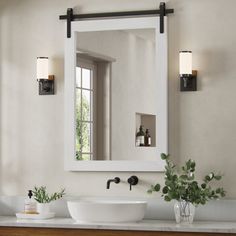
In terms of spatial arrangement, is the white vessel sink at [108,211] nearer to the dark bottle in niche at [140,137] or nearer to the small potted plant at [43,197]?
the small potted plant at [43,197]

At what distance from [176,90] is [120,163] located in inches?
Answer: 25.8

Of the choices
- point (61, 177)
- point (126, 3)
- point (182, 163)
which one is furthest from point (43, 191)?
point (126, 3)

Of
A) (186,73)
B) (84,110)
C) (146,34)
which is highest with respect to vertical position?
(146,34)

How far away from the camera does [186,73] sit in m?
5.29

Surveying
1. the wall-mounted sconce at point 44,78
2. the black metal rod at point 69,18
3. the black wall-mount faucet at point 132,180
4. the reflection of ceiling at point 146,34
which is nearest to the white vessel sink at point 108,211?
the black wall-mount faucet at point 132,180

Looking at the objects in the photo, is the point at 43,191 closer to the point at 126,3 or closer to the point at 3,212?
the point at 3,212

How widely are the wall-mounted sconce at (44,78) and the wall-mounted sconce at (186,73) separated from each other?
0.99 metres

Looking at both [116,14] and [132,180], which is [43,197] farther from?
[116,14]

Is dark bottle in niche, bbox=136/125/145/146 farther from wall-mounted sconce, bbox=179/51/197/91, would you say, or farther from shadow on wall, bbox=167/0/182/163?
wall-mounted sconce, bbox=179/51/197/91

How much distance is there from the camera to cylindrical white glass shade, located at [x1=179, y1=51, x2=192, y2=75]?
529 centimetres

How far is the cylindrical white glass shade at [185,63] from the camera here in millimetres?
5293

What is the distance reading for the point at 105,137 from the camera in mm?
5539

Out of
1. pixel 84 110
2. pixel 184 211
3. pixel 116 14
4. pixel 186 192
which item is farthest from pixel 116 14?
Answer: pixel 184 211

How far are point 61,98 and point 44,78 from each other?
195 millimetres
